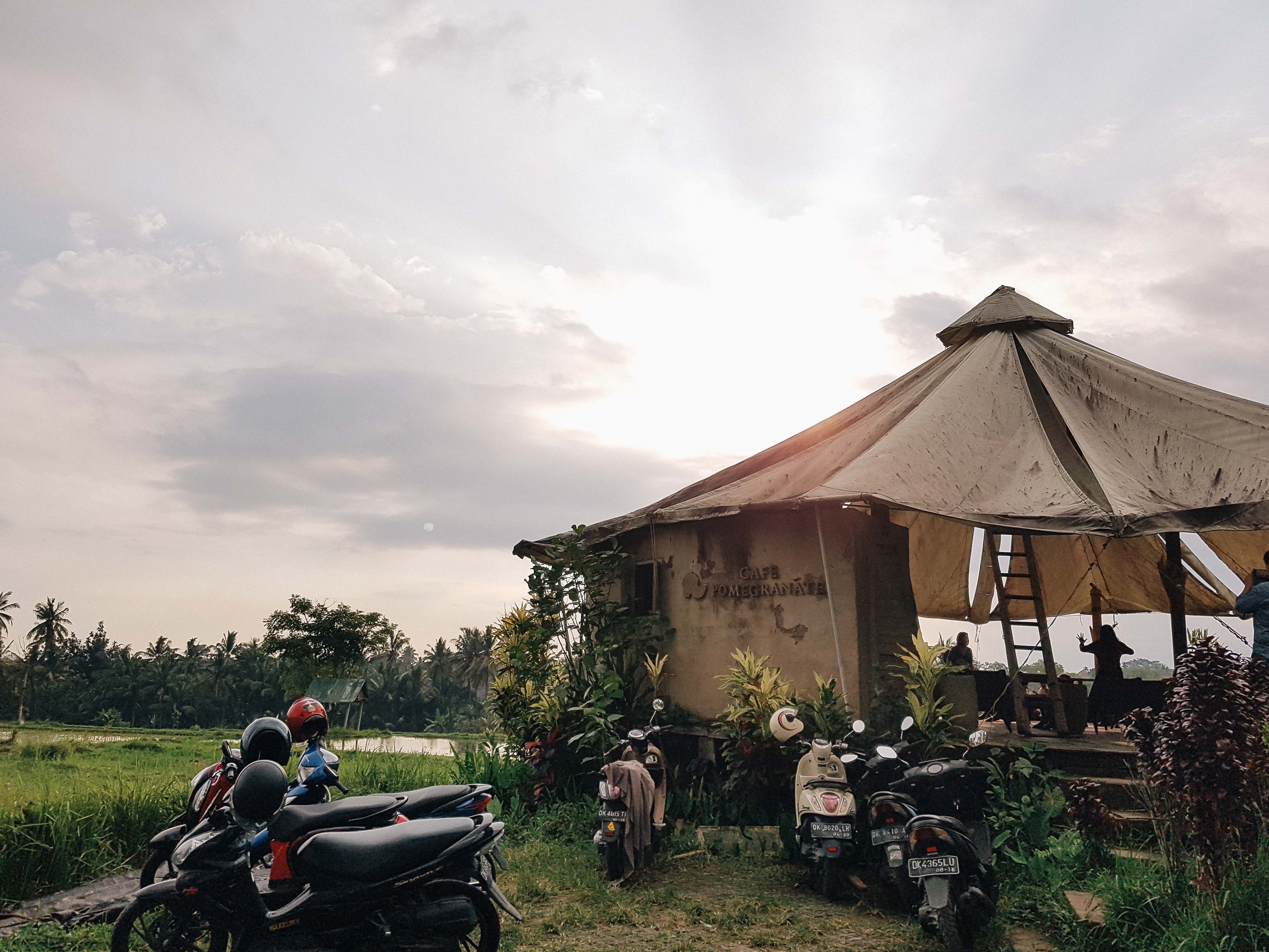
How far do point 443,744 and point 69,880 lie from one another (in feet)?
113

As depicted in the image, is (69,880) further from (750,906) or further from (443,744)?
(443,744)

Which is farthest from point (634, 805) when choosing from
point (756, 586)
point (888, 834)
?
point (756, 586)

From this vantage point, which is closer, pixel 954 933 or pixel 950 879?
pixel 954 933

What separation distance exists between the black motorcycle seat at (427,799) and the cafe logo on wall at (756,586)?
483 cm

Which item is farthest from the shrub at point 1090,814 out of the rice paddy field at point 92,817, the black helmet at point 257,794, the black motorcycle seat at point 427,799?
the rice paddy field at point 92,817

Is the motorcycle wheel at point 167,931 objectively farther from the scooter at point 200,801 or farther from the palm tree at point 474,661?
the palm tree at point 474,661

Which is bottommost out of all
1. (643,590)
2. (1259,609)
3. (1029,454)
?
(1259,609)

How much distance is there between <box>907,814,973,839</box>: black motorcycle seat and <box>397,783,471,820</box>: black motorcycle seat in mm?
2682

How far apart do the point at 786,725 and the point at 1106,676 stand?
6535mm

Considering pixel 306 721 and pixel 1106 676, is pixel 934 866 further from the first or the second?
pixel 1106 676

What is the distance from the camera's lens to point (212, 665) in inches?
2442

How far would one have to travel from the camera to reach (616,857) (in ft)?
22.7

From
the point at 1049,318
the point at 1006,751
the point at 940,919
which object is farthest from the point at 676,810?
the point at 1049,318

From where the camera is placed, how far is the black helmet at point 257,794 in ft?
13.6
